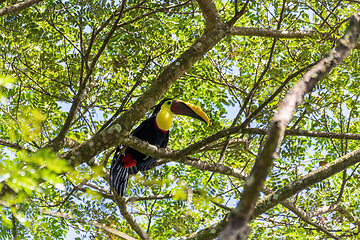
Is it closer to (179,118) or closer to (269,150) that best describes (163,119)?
(179,118)

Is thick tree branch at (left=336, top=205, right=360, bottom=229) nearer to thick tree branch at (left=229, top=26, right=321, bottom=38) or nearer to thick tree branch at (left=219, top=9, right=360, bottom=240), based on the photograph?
thick tree branch at (left=229, top=26, right=321, bottom=38)

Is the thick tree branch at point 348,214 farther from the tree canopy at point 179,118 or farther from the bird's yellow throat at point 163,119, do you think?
the bird's yellow throat at point 163,119

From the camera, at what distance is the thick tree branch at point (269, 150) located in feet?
2.07

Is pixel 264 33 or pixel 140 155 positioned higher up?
pixel 264 33

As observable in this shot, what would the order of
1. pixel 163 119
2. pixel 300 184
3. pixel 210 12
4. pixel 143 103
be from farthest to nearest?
1. pixel 163 119
2. pixel 210 12
3. pixel 300 184
4. pixel 143 103

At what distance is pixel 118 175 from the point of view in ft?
13.9

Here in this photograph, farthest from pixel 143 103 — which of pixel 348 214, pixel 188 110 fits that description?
pixel 348 214

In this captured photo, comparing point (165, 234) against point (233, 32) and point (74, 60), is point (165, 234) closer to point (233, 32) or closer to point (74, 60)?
point (74, 60)

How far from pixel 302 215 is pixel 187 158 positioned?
173 centimetres

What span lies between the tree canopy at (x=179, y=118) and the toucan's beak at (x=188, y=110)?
0.25 metres

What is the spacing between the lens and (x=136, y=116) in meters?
2.72

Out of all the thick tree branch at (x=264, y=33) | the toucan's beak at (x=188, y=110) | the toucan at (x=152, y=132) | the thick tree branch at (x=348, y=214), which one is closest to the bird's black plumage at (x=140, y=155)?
the toucan at (x=152, y=132)

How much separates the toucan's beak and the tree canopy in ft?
0.82

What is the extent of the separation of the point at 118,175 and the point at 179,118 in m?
1.72
